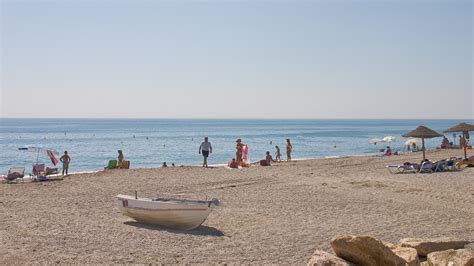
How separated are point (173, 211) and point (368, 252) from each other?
4.79 meters

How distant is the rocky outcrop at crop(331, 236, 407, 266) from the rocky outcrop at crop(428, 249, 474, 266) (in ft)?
1.27

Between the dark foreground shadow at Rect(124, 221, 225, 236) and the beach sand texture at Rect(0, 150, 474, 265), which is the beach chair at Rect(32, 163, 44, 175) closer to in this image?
the beach sand texture at Rect(0, 150, 474, 265)

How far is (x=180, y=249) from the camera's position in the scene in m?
8.88

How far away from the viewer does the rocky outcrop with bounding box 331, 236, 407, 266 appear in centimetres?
669

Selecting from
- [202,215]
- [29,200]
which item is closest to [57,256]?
[202,215]

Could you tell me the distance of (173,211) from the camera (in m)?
10.4

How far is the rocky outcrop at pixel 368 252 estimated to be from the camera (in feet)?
22.0

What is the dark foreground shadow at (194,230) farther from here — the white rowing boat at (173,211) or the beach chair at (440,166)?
the beach chair at (440,166)

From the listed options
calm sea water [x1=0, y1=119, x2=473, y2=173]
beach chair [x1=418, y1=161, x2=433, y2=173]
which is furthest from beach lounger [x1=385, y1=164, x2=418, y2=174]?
calm sea water [x1=0, y1=119, x2=473, y2=173]

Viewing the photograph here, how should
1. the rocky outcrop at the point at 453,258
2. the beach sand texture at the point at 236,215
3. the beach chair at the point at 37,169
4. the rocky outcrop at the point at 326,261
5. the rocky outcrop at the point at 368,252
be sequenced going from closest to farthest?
1. the rocky outcrop at the point at 453,258
2. the rocky outcrop at the point at 326,261
3. the rocky outcrop at the point at 368,252
4. the beach sand texture at the point at 236,215
5. the beach chair at the point at 37,169

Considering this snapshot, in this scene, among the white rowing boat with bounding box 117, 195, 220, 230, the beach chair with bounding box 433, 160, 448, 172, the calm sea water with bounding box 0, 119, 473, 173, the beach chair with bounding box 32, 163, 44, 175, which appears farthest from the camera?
the calm sea water with bounding box 0, 119, 473, 173

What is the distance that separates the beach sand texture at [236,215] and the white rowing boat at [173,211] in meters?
0.25

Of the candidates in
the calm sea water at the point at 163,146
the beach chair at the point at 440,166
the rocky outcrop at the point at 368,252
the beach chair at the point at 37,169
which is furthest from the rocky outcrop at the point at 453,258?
the calm sea water at the point at 163,146

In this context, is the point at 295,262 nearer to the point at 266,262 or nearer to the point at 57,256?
the point at 266,262
